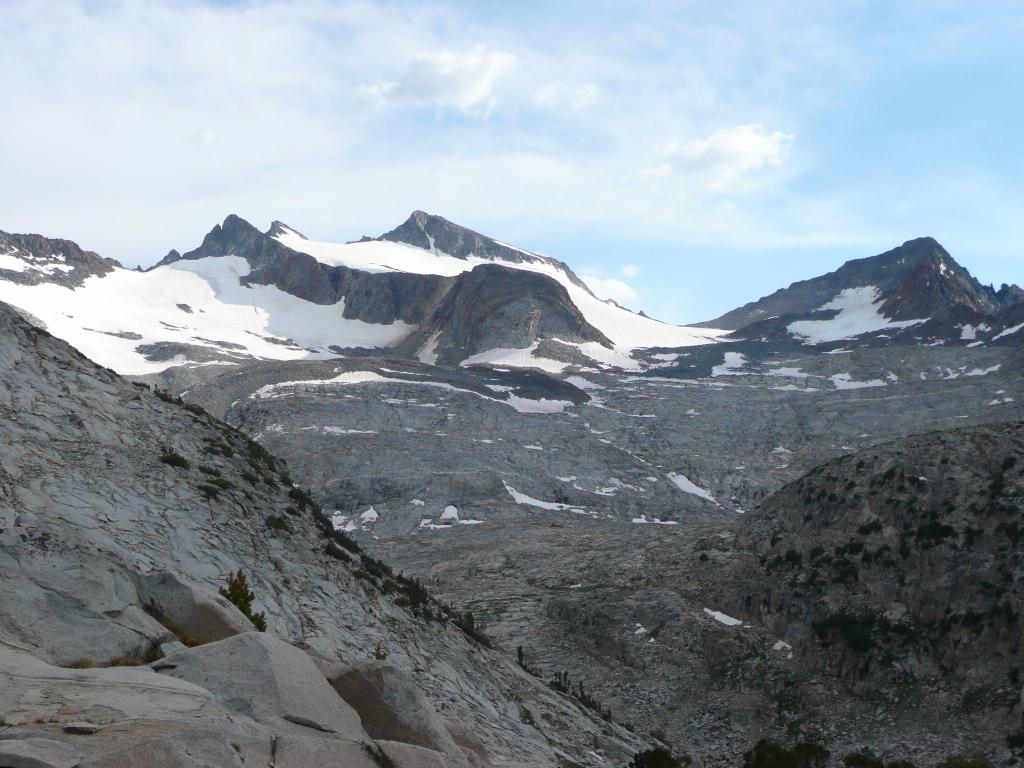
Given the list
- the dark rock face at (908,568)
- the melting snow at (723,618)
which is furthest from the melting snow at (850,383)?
the melting snow at (723,618)

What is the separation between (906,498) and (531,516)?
41.8m

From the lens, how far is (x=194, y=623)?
19.5m

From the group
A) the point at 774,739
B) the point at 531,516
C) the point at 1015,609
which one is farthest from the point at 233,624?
the point at 531,516

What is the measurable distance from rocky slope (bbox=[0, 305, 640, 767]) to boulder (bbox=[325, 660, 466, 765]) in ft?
0.11

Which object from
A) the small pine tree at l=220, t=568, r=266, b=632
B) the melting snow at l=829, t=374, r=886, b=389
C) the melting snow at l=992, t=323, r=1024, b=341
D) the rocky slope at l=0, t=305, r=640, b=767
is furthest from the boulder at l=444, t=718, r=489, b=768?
the melting snow at l=992, t=323, r=1024, b=341

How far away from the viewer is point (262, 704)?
48.1 feet

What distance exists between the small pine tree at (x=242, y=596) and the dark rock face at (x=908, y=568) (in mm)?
34773

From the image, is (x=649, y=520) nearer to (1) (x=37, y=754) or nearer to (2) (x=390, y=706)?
(2) (x=390, y=706)

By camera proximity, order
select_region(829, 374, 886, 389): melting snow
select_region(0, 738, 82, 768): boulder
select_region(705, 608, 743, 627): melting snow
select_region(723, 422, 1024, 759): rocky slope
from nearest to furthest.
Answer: select_region(0, 738, 82, 768): boulder → select_region(723, 422, 1024, 759): rocky slope → select_region(705, 608, 743, 627): melting snow → select_region(829, 374, 886, 389): melting snow

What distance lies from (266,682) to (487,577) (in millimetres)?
59257

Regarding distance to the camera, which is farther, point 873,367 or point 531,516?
point 873,367

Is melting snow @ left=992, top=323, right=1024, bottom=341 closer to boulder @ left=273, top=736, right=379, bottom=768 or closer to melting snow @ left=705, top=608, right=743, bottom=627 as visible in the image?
melting snow @ left=705, top=608, right=743, bottom=627

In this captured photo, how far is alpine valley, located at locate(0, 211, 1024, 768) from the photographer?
15766 millimetres

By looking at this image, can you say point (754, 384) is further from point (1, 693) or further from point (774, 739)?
point (1, 693)
